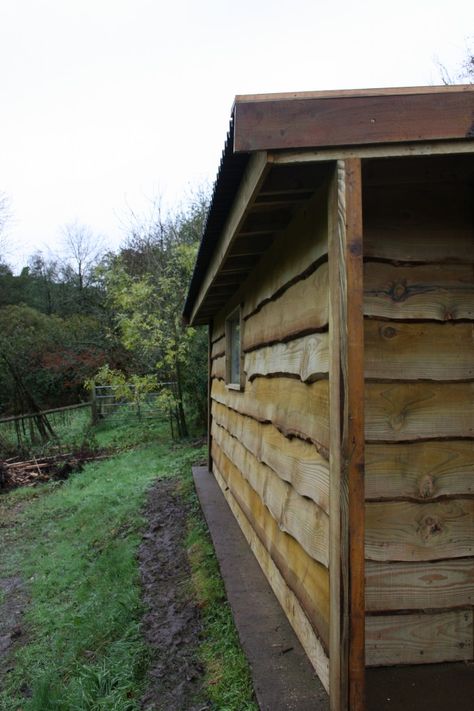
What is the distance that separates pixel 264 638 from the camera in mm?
2613

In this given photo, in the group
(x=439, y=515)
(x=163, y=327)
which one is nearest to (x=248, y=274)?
(x=439, y=515)

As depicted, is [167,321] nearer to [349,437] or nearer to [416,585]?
[416,585]

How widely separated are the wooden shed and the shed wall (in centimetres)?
2

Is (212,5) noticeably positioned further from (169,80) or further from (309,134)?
(309,134)

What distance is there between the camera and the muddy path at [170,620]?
8.65 feet

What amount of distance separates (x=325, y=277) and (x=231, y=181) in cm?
59

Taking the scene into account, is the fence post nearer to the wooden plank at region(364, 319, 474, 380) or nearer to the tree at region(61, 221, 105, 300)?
the tree at region(61, 221, 105, 300)

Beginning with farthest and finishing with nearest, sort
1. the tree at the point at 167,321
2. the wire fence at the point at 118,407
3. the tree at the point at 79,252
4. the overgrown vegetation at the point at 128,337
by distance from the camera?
the tree at the point at 79,252, the wire fence at the point at 118,407, the overgrown vegetation at the point at 128,337, the tree at the point at 167,321

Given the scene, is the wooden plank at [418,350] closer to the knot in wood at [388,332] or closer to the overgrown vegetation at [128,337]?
the knot in wood at [388,332]

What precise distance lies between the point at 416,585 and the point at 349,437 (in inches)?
40.0

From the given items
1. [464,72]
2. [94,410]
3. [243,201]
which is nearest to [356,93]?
[243,201]

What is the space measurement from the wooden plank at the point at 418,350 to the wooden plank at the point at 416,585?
2.72ft

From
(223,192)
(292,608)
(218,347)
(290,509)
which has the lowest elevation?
(292,608)

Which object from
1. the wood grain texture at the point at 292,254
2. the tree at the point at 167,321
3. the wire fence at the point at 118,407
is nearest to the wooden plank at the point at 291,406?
the wood grain texture at the point at 292,254
